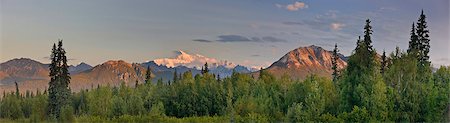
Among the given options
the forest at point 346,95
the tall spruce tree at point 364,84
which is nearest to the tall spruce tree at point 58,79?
the forest at point 346,95

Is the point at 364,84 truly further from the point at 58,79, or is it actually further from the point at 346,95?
the point at 58,79

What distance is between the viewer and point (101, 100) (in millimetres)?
99562

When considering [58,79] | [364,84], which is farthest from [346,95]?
[58,79]

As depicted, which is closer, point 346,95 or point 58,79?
point 346,95

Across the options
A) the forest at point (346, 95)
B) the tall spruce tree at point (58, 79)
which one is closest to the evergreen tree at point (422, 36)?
the forest at point (346, 95)

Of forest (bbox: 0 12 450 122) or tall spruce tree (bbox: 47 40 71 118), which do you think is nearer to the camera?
forest (bbox: 0 12 450 122)

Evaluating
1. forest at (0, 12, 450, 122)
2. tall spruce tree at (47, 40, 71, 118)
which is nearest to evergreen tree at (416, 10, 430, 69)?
forest at (0, 12, 450, 122)

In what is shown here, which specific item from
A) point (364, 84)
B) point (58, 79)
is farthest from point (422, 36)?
point (58, 79)

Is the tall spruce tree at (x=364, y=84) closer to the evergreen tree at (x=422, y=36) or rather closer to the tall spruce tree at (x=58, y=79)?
the evergreen tree at (x=422, y=36)

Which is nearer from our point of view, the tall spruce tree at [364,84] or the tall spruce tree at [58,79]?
the tall spruce tree at [364,84]

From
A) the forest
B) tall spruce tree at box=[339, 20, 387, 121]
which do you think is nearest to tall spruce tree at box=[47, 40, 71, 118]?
the forest

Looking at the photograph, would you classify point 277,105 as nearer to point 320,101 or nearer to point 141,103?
point 320,101

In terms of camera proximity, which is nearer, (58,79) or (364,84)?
(364,84)

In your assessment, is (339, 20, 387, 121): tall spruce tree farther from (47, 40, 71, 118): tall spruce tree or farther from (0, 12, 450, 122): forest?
(47, 40, 71, 118): tall spruce tree
